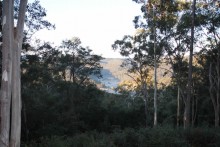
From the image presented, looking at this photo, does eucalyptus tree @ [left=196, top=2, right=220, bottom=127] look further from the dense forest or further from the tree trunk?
the tree trunk

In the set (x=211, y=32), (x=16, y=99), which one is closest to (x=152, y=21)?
(x=211, y=32)

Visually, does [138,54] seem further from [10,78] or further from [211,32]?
[10,78]

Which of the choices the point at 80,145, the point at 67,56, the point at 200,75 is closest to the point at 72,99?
the point at 67,56

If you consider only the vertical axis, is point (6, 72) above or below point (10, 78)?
above

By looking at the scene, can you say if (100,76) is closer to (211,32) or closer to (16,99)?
(211,32)

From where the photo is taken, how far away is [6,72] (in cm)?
702

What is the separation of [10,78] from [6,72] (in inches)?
6.5

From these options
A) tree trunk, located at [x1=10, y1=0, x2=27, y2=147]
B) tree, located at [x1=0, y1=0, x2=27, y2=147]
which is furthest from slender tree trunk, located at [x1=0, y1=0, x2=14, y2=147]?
tree trunk, located at [x1=10, y1=0, x2=27, y2=147]

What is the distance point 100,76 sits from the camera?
126ft

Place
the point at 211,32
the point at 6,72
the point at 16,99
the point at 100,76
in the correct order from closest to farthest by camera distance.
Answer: the point at 6,72 < the point at 16,99 < the point at 211,32 < the point at 100,76

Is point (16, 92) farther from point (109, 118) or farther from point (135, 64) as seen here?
point (109, 118)

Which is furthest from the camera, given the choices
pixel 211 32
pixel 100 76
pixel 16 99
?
pixel 100 76

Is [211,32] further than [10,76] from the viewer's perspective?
Yes

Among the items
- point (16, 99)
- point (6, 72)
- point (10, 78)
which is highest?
point (6, 72)
